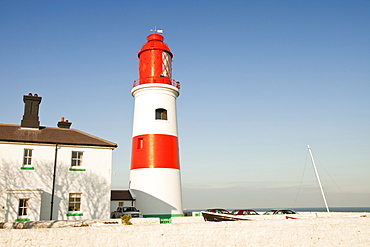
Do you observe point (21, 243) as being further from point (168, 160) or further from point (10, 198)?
point (168, 160)

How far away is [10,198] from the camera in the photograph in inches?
838

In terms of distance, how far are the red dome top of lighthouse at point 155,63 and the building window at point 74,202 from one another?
11707 mm

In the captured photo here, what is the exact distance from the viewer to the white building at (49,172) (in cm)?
2161

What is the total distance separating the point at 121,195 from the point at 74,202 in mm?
5422

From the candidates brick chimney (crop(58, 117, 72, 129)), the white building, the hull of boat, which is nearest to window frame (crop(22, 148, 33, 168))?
the white building

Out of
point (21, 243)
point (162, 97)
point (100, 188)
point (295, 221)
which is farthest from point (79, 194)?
point (295, 221)

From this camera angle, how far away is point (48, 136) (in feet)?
80.0

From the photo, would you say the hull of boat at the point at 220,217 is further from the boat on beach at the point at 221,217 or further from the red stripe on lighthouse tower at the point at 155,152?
the red stripe on lighthouse tower at the point at 155,152

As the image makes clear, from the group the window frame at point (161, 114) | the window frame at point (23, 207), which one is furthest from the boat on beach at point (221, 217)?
the window frame at point (23, 207)

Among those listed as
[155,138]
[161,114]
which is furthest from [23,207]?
[161,114]

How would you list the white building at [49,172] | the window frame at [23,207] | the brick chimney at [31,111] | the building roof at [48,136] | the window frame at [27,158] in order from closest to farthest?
the window frame at [23,207] → the white building at [49,172] → the window frame at [27,158] → the building roof at [48,136] → the brick chimney at [31,111]

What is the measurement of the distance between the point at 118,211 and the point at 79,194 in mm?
4606

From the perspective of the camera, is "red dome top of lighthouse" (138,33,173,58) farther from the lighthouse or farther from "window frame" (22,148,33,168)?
"window frame" (22,148,33,168)

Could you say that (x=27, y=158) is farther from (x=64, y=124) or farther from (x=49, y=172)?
(x=64, y=124)
